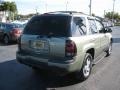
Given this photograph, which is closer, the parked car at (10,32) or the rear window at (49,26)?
the rear window at (49,26)

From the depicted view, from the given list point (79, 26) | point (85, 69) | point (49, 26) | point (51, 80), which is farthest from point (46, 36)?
point (85, 69)

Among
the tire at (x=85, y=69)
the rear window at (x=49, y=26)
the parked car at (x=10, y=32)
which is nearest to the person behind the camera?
the rear window at (x=49, y=26)

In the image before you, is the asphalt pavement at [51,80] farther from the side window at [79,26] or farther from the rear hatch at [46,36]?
the side window at [79,26]

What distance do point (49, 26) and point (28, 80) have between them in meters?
1.60

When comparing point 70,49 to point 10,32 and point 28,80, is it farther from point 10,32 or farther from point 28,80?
point 10,32

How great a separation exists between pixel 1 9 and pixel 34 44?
55.5m

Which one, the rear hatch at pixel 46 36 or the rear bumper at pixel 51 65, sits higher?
the rear hatch at pixel 46 36

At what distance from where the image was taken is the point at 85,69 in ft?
21.1

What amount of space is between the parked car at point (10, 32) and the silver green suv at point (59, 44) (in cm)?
773

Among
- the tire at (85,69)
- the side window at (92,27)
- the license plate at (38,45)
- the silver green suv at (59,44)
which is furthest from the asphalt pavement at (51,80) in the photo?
the side window at (92,27)

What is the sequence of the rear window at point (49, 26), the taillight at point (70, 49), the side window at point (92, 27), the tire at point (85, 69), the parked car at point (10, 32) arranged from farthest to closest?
the parked car at point (10, 32) < the side window at point (92, 27) < the tire at point (85, 69) < the rear window at point (49, 26) < the taillight at point (70, 49)

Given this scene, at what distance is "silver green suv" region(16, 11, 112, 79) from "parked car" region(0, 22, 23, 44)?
304 inches

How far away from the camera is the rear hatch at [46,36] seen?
5586 millimetres

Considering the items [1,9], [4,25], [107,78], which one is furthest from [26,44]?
[1,9]
